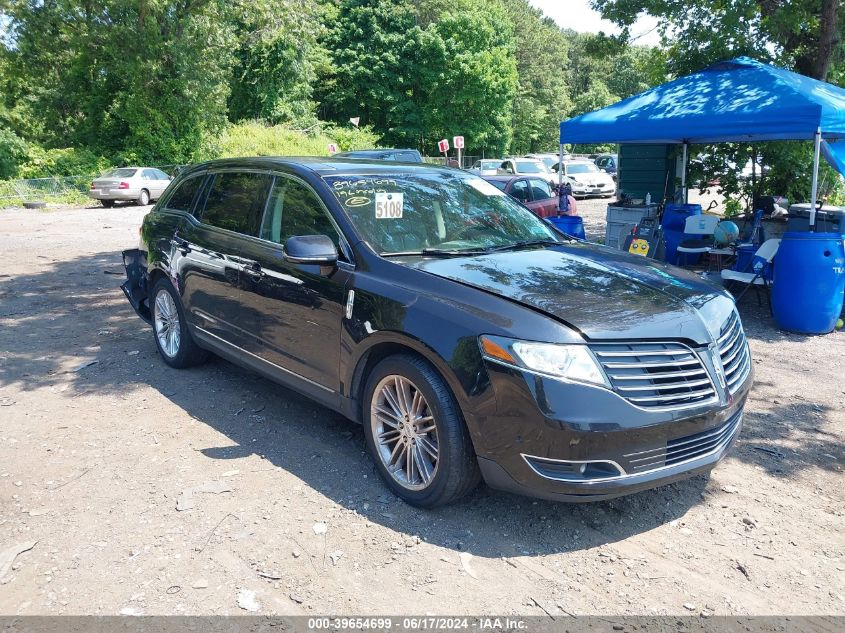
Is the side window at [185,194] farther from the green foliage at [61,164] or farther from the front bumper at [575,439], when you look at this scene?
the green foliage at [61,164]

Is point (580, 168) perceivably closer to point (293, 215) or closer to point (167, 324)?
point (167, 324)

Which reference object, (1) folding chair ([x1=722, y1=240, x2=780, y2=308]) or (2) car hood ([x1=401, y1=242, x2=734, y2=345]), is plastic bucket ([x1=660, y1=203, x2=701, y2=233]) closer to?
(1) folding chair ([x1=722, y1=240, x2=780, y2=308])

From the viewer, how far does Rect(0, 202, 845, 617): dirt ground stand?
3061 millimetres

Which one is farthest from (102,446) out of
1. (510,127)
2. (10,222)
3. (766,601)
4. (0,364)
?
(510,127)

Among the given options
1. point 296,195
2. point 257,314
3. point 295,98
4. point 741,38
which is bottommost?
point 257,314

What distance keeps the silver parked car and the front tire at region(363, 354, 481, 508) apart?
24351 mm

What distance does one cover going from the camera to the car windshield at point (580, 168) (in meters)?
27.3

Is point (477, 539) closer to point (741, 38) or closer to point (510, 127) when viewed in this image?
point (741, 38)

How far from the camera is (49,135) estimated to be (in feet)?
125

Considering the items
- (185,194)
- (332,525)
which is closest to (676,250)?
(185,194)

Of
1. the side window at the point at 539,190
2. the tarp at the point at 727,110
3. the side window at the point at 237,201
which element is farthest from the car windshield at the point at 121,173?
the side window at the point at 237,201

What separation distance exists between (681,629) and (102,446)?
12.1 ft

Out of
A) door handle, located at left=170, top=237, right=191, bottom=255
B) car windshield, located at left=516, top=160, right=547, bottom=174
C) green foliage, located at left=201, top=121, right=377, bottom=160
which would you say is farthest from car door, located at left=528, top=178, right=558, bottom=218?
green foliage, located at left=201, top=121, right=377, bottom=160

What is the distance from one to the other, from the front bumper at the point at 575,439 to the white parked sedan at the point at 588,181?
78.7 feet
